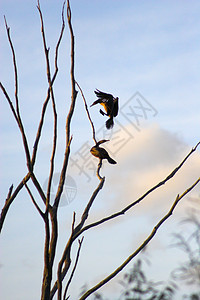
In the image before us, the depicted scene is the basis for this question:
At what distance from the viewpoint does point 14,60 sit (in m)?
2.02

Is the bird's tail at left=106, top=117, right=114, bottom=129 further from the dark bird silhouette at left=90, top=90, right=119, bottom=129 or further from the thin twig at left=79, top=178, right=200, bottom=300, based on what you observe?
the thin twig at left=79, top=178, right=200, bottom=300

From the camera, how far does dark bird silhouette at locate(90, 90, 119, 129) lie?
2.14 meters

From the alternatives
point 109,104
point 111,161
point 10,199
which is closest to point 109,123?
point 109,104

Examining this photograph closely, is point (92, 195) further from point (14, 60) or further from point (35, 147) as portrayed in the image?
point (14, 60)

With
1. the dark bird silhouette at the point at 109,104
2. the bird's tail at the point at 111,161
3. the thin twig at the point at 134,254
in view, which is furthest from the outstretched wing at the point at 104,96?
the thin twig at the point at 134,254

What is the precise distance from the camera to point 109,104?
2141 mm

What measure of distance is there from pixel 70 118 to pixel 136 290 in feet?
7.72

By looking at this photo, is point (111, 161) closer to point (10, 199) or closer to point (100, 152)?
point (100, 152)

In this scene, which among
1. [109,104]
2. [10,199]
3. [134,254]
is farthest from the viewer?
[109,104]

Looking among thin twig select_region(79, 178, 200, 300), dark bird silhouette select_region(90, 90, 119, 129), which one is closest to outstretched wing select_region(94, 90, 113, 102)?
dark bird silhouette select_region(90, 90, 119, 129)

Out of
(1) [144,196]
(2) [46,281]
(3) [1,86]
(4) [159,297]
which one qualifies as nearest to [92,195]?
(1) [144,196]

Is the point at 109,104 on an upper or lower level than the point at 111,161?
upper

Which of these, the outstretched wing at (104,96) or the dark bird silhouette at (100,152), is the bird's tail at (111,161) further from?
the outstretched wing at (104,96)

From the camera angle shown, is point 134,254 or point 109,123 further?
point 109,123
